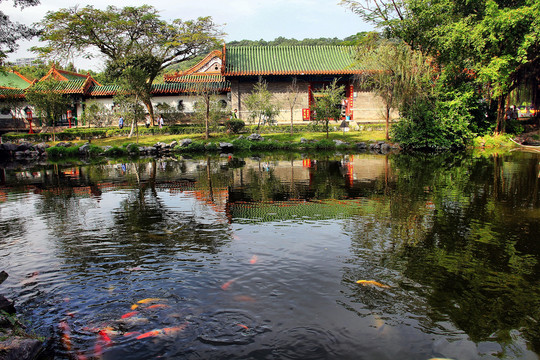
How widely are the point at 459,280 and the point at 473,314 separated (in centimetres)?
102

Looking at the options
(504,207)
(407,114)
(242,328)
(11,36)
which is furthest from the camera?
(407,114)

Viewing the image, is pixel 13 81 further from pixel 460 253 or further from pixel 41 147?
pixel 460 253

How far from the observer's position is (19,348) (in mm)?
4422

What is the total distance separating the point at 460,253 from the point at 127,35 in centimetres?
3265

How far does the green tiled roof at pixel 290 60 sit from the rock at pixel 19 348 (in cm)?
3214

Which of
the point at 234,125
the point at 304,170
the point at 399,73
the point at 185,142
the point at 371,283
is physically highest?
the point at 399,73

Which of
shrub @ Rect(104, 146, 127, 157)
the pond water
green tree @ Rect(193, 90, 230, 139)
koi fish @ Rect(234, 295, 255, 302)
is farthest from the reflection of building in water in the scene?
shrub @ Rect(104, 146, 127, 157)

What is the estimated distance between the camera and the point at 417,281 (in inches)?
250

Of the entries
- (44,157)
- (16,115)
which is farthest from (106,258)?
(16,115)

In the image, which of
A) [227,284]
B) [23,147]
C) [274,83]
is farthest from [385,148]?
[23,147]

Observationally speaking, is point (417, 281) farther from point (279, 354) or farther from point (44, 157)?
point (44, 157)

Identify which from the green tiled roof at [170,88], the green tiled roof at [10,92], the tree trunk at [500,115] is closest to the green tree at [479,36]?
the tree trunk at [500,115]

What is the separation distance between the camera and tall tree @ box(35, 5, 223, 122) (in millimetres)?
31203

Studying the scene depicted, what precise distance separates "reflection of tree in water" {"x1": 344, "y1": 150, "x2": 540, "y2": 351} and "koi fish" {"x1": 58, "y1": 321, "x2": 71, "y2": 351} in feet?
12.3
